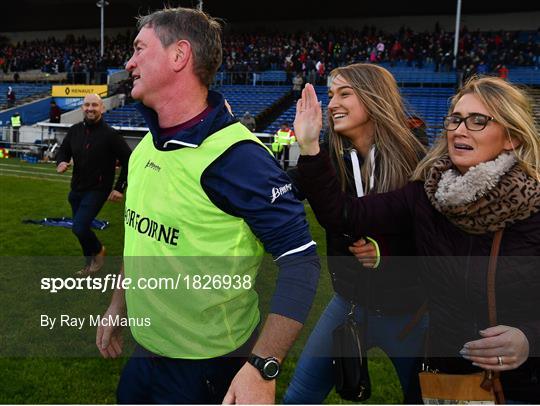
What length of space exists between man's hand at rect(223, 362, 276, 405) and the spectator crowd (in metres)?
23.9

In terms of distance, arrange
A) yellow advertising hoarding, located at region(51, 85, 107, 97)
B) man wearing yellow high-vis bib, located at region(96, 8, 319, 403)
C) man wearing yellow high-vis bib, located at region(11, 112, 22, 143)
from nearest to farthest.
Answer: man wearing yellow high-vis bib, located at region(96, 8, 319, 403), man wearing yellow high-vis bib, located at region(11, 112, 22, 143), yellow advertising hoarding, located at region(51, 85, 107, 97)

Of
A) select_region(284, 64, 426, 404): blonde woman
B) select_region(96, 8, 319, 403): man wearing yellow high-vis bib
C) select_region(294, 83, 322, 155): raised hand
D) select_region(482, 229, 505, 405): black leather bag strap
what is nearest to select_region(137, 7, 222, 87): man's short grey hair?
select_region(96, 8, 319, 403): man wearing yellow high-vis bib

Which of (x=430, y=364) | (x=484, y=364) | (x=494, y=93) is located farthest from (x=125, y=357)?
(x=494, y=93)

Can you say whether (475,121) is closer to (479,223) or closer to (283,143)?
(479,223)

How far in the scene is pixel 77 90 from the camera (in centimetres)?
3052

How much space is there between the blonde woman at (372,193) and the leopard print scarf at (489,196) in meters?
0.50

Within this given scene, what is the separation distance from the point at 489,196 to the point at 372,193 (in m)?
0.70

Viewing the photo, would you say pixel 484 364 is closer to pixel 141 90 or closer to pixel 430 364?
pixel 430 364

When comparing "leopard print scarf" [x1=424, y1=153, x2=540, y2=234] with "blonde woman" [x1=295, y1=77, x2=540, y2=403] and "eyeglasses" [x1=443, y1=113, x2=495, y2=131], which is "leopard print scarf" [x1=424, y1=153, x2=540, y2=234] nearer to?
"blonde woman" [x1=295, y1=77, x2=540, y2=403]

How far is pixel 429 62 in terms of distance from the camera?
28141mm

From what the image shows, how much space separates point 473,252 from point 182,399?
50.2 inches

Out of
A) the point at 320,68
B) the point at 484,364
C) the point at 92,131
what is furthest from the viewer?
the point at 320,68

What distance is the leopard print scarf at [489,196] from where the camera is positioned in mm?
1940

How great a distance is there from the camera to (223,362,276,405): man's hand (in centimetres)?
168
